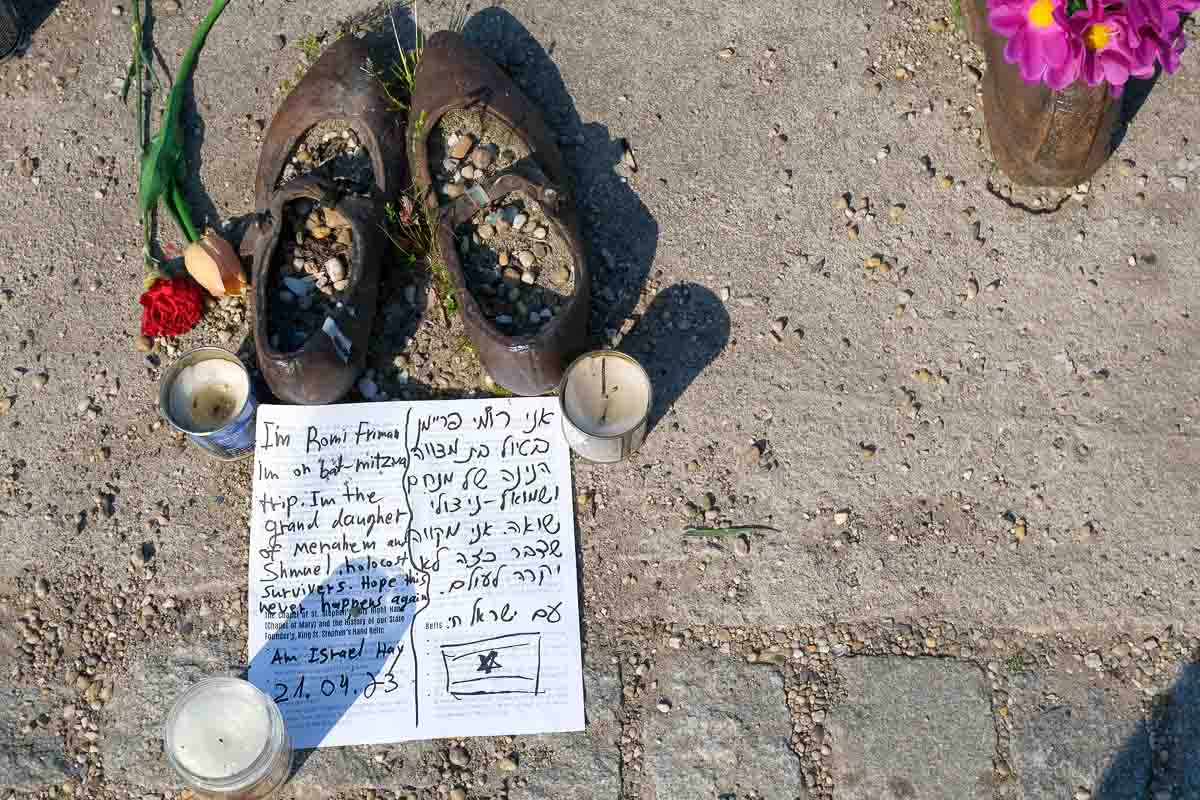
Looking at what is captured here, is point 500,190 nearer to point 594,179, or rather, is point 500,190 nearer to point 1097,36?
point 594,179

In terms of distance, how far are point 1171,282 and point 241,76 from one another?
9.40ft

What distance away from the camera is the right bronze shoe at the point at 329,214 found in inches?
96.7

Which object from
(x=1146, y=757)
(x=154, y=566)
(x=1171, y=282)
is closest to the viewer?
(x=1146, y=757)

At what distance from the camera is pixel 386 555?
2.54m

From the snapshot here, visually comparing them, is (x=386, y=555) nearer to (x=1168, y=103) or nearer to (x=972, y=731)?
(x=972, y=731)

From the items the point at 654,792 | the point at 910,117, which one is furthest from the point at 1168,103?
the point at 654,792

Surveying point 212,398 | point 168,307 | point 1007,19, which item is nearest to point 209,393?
point 212,398

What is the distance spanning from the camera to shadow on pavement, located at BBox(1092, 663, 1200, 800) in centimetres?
232

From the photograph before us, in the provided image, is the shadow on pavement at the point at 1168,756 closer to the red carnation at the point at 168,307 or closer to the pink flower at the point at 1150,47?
the pink flower at the point at 1150,47

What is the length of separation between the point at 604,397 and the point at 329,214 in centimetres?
93

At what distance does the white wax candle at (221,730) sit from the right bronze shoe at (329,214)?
0.76 metres

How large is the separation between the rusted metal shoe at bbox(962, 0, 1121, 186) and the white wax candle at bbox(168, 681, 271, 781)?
2510 mm

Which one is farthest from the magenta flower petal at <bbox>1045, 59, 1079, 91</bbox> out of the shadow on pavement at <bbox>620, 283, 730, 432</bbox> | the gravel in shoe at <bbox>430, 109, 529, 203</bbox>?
the gravel in shoe at <bbox>430, 109, 529, 203</bbox>

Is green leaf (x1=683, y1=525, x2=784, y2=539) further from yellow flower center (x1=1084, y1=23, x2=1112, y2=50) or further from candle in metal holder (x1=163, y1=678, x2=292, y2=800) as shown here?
yellow flower center (x1=1084, y1=23, x2=1112, y2=50)
